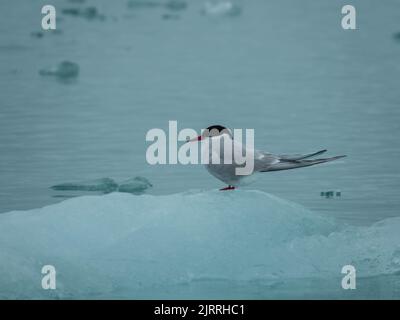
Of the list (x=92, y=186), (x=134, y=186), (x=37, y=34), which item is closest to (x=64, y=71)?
(x=37, y=34)

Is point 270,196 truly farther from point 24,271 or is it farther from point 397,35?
point 397,35

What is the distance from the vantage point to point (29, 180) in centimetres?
583

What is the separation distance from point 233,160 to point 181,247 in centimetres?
52

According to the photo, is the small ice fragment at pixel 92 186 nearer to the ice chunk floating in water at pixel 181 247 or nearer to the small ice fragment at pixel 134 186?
the small ice fragment at pixel 134 186

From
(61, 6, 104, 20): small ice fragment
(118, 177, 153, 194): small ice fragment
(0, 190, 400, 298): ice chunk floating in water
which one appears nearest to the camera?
(0, 190, 400, 298): ice chunk floating in water

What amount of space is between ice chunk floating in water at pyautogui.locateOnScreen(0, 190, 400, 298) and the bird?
0.36ft

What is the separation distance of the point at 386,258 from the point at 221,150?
3.36 ft

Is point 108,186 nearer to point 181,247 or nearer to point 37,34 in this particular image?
point 181,247

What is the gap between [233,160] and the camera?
503 centimetres

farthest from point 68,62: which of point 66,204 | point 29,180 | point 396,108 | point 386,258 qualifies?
point 386,258

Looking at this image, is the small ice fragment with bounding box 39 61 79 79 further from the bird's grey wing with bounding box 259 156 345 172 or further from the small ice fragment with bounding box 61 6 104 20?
the bird's grey wing with bounding box 259 156 345 172

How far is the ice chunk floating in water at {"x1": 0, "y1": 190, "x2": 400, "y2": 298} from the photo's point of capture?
4863 mm

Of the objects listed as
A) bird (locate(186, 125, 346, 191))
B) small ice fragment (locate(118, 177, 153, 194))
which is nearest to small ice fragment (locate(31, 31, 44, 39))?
small ice fragment (locate(118, 177, 153, 194))

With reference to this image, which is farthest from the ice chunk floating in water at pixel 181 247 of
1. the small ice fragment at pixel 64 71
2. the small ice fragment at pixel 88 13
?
the small ice fragment at pixel 88 13
